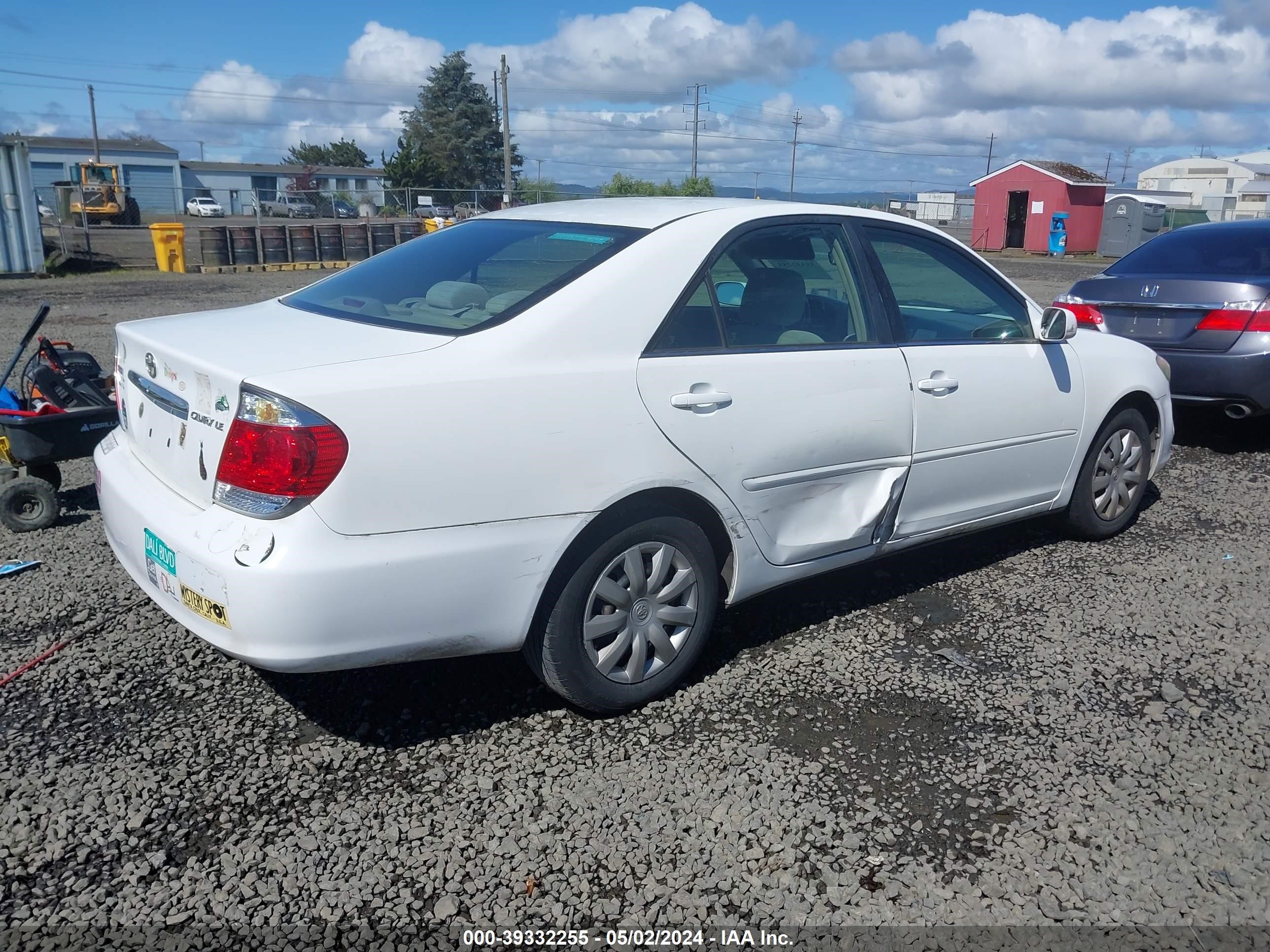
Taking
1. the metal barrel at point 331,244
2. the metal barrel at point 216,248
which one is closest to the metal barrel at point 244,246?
the metal barrel at point 216,248

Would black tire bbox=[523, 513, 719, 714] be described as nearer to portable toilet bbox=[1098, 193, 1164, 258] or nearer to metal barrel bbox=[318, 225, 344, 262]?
metal barrel bbox=[318, 225, 344, 262]

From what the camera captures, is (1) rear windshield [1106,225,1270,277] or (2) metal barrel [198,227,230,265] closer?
(1) rear windshield [1106,225,1270,277]

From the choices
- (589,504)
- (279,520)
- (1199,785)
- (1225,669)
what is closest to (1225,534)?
(1225,669)

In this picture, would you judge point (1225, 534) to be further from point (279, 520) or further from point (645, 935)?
point (279, 520)

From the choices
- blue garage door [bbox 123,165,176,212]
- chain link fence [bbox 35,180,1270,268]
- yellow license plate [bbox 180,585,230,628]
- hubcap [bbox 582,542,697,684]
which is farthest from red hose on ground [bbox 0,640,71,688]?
blue garage door [bbox 123,165,176,212]

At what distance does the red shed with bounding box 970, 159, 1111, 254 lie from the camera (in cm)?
3981

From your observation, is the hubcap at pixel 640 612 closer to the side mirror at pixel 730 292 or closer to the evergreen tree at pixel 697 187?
the side mirror at pixel 730 292

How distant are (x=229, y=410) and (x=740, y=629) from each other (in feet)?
7.14

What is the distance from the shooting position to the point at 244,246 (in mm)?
24406

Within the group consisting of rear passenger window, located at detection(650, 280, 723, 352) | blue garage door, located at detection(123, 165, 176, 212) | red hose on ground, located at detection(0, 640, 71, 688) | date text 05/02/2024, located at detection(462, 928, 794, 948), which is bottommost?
date text 05/02/2024, located at detection(462, 928, 794, 948)

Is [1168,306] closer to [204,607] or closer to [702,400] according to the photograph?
[702,400]

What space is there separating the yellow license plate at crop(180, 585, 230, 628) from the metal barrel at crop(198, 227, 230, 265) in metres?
23.5

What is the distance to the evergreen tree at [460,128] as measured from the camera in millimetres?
81250

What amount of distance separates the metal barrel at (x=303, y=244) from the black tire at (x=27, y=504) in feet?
69.3
